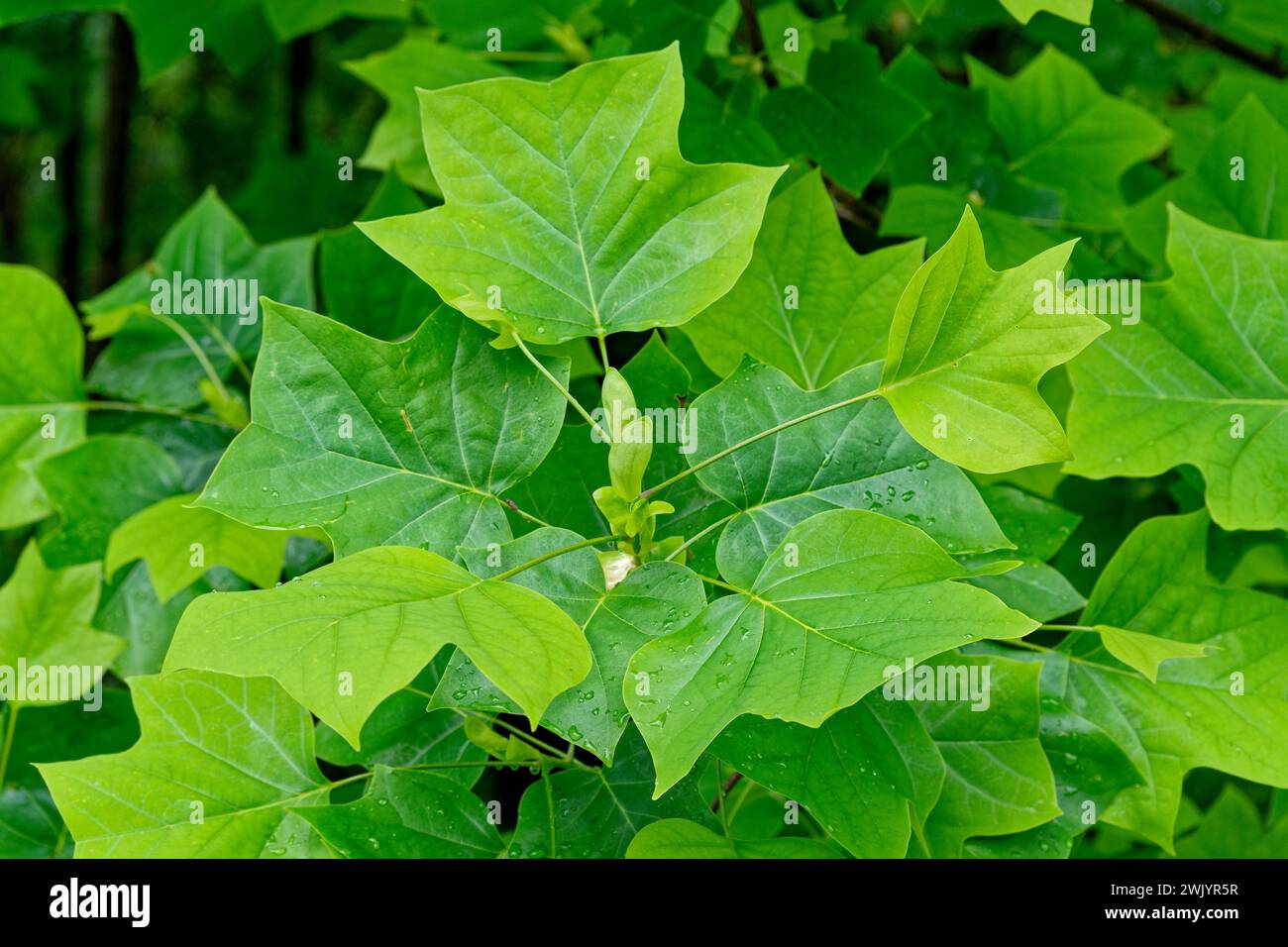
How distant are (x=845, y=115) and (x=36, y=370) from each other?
1.25 m

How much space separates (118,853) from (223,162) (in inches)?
176

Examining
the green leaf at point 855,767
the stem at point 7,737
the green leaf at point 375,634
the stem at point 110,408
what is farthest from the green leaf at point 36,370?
the green leaf at point 855,767

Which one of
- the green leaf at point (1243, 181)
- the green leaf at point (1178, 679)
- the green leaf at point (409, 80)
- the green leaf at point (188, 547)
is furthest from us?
the green leaf at point (409, 80)

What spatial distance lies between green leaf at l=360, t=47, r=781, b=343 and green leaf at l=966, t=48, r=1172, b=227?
1019 millimetres

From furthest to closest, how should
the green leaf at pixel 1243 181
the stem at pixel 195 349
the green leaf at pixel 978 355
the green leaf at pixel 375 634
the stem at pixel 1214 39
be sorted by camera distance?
1. the stem at pixel 1214 39
2. the stem at pixel 195 349
3. the green leaf at pixel 1243 181
4. the green leaf at pixel 978 355
5. the green leaf at pixel 375 634

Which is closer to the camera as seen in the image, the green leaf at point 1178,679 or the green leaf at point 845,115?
the green leaf at point 1178,679

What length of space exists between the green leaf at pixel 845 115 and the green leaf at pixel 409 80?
0.53 meters

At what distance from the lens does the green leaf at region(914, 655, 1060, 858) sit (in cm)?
107

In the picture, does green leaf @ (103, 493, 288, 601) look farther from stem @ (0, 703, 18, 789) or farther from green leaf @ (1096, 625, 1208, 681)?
green leaf @ (1096, 625, 1208, 681)

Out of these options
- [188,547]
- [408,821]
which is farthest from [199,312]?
[408,821]

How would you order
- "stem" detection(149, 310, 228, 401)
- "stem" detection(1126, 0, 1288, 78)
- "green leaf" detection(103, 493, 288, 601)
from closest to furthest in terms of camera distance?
1. "green leaf" detection(103, 493, 288, 601)
2. "stem" detection(149, 310, 228, 401)
3. "stem" detection(1126, 0, 1288, 78)

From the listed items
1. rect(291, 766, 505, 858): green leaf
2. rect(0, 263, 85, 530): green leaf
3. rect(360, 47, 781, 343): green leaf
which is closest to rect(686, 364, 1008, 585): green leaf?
rect(360, 47, 781, 343): green leaf

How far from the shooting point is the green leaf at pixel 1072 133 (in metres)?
1.79

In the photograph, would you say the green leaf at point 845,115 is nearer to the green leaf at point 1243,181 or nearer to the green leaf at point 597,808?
the green leaf at point 1243,181
